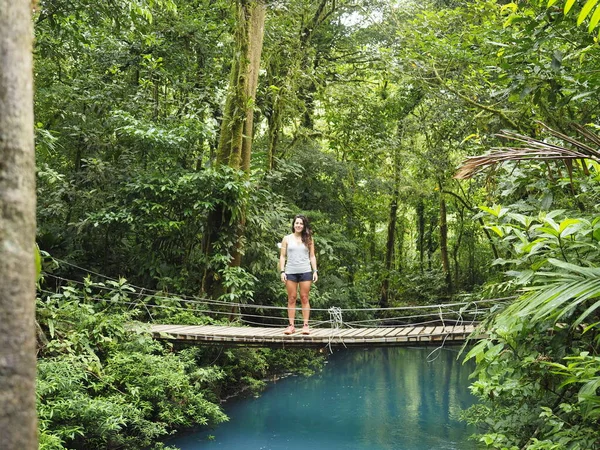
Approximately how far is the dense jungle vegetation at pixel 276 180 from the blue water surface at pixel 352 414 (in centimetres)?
37

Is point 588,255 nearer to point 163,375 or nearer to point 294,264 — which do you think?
point 294,264

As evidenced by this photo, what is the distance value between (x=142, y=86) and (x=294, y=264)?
4572mm

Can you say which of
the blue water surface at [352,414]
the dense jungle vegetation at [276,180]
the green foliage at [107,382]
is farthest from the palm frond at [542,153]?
the blue water surface at [352,414]

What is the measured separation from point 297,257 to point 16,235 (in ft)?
14.7

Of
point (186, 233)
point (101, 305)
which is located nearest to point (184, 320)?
point (101, 305)

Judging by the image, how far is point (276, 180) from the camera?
9.41 m

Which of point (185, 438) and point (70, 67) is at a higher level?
point (70, 67)

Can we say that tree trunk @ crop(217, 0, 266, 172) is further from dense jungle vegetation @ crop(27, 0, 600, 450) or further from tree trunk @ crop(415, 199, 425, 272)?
tree trunk @ crop(415, 199, 425, 272)

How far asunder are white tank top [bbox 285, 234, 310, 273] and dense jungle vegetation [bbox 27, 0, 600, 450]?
145 cm

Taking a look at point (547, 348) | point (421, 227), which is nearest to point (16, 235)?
point (547, 348)

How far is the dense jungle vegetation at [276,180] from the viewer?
2.97 m

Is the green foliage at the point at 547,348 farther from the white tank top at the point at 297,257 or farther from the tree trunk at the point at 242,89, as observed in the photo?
the tree trunk at the point at 242,89

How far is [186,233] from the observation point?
25.7 ft

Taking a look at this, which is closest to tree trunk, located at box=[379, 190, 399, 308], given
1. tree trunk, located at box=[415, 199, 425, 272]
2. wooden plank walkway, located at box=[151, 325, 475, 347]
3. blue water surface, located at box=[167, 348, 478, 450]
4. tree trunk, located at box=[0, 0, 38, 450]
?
tree trunk, located at box=[415, 199, 425, 272]
